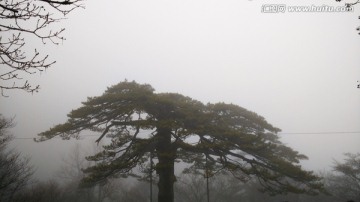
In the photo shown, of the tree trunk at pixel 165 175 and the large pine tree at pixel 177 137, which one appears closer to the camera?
the large pine tree at pixel 177 137

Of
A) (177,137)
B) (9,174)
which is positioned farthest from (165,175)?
(9,174)

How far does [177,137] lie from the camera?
1454cm

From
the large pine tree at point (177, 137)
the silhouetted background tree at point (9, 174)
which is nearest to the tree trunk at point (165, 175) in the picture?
the large pine tree at point (177, 137)

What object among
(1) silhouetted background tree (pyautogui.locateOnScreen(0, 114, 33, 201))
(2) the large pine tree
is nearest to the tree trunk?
(2) the large pine tree

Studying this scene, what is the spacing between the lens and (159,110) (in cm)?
1588

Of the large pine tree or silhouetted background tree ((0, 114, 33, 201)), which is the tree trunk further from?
silhouetted background tree ((0, 114, 33, 201))

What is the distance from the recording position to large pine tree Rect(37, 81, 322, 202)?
13297 mm

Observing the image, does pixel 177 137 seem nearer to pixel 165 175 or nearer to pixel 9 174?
pixel 165 175

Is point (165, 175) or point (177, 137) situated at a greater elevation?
point (177, 137)

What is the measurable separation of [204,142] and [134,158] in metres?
3.81

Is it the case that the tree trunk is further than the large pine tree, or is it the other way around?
the tree trunk

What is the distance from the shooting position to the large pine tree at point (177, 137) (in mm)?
13297

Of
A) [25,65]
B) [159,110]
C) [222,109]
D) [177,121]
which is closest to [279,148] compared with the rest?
[222,109]

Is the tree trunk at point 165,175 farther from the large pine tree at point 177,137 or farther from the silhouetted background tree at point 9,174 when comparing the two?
the silhouetted background tree at point 9,174
